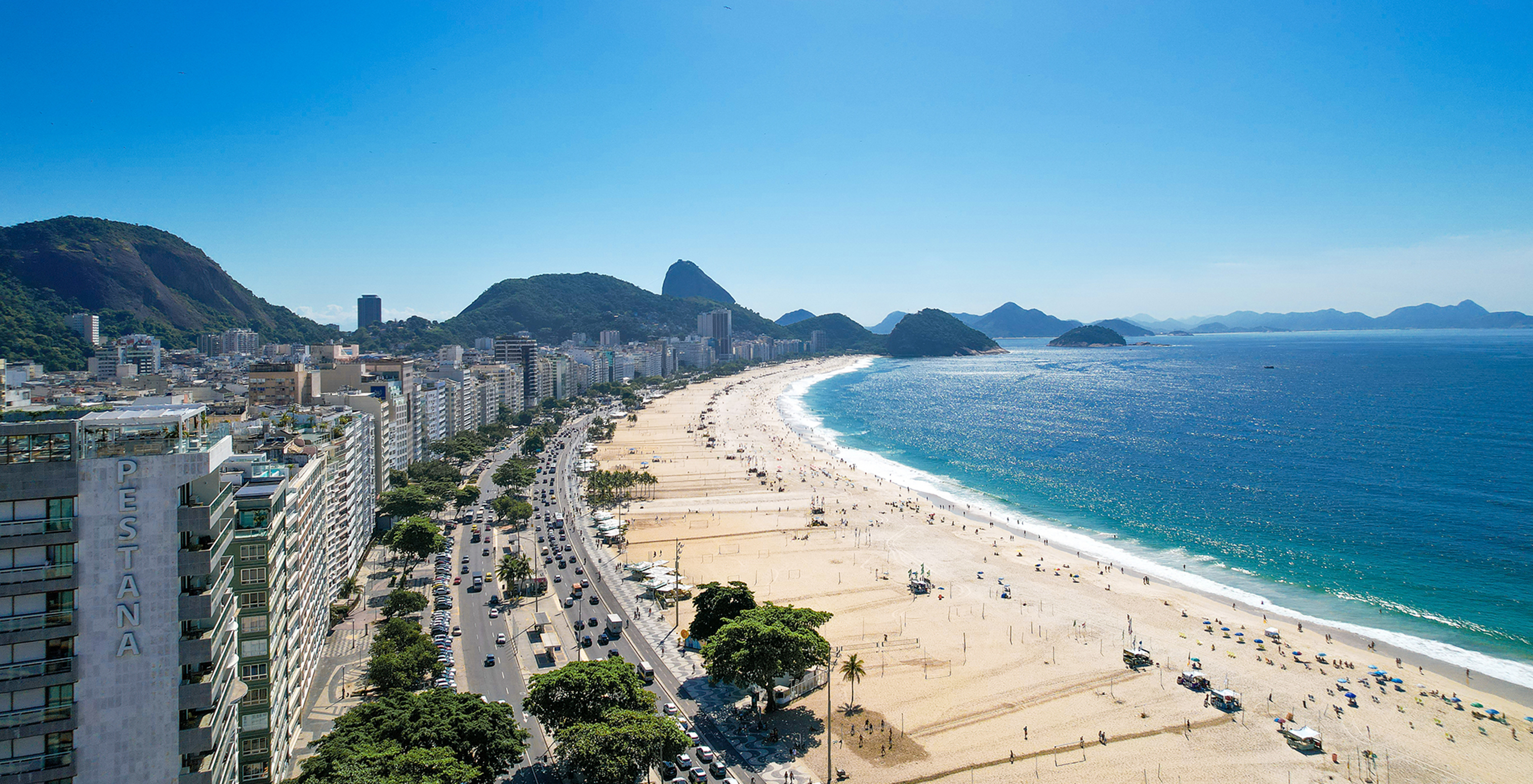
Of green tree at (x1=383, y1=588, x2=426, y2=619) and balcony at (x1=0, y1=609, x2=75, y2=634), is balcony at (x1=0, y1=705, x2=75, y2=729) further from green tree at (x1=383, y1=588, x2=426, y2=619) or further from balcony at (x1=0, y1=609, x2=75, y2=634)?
green tree at (x1=383, y1=588, x2=426, y2=619)

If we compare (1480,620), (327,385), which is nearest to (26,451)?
(1480,620)

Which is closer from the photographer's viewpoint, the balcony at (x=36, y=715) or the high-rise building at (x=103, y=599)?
the balcony at (x=36, y=715)

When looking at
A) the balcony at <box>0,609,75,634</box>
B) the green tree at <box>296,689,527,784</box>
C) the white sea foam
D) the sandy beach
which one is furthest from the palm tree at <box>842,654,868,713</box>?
the white sea foam

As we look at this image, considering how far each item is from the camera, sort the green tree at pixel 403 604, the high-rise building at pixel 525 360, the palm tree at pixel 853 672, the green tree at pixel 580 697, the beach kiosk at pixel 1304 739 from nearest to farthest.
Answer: the green tree at pixel 580 697, the beach kiosk at pixel 1304 739, the palm tree at pixel 853 672, the green tree at pixel 403 604, the high-rise building at pixel 525 360

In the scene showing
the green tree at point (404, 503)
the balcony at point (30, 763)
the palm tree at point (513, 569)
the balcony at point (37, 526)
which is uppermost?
the balcony at point (37, 526)

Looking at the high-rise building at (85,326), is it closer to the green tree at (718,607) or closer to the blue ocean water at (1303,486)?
the blue ocean water at (1303,486)

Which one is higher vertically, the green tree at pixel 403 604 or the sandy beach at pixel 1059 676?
the green tree at pixel 403 604

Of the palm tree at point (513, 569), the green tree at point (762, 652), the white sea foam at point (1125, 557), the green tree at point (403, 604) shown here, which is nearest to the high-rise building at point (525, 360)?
the white sea foam at point (1125, 557)

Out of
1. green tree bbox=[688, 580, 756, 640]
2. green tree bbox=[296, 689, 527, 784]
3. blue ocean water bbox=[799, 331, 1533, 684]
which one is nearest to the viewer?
green tree bbox=[296, 689, 527, 784]
